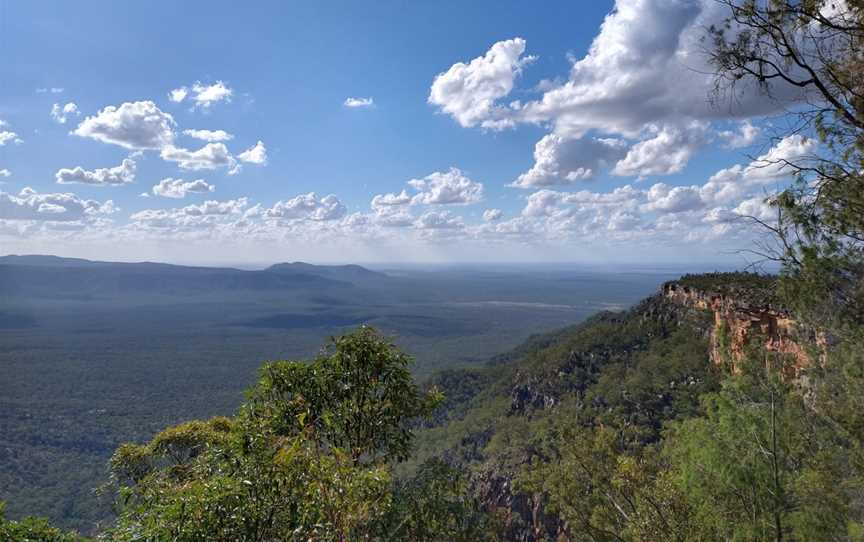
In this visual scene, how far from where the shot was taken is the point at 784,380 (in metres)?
10.4

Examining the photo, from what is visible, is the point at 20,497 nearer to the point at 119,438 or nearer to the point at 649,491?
the point at 119,438

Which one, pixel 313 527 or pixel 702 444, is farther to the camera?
pixel 702 444

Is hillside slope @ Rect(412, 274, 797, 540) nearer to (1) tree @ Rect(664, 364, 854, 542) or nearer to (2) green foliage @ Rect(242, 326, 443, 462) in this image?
(1) tree @ Rect(664, 364, 854, 542)

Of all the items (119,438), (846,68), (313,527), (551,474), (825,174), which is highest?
(846,68)

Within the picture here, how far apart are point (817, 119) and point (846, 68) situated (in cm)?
60

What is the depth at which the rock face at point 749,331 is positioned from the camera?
29.7 feet

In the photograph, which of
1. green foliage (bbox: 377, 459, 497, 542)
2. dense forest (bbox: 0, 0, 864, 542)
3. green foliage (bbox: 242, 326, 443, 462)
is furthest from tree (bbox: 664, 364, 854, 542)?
green foliage (bbox: 242, 326, 443, 462)

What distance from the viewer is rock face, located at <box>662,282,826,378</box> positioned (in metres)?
9.07

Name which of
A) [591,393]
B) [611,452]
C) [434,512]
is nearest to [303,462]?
[434,512]

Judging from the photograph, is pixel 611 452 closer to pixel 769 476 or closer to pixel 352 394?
pixel 769 476

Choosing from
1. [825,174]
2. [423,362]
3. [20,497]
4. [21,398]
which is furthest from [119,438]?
[825,174]

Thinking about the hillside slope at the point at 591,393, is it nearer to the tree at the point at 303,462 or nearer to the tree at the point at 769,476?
the tree at the point at 769,476

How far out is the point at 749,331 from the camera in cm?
2552

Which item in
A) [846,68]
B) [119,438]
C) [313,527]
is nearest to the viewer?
[313,527]
